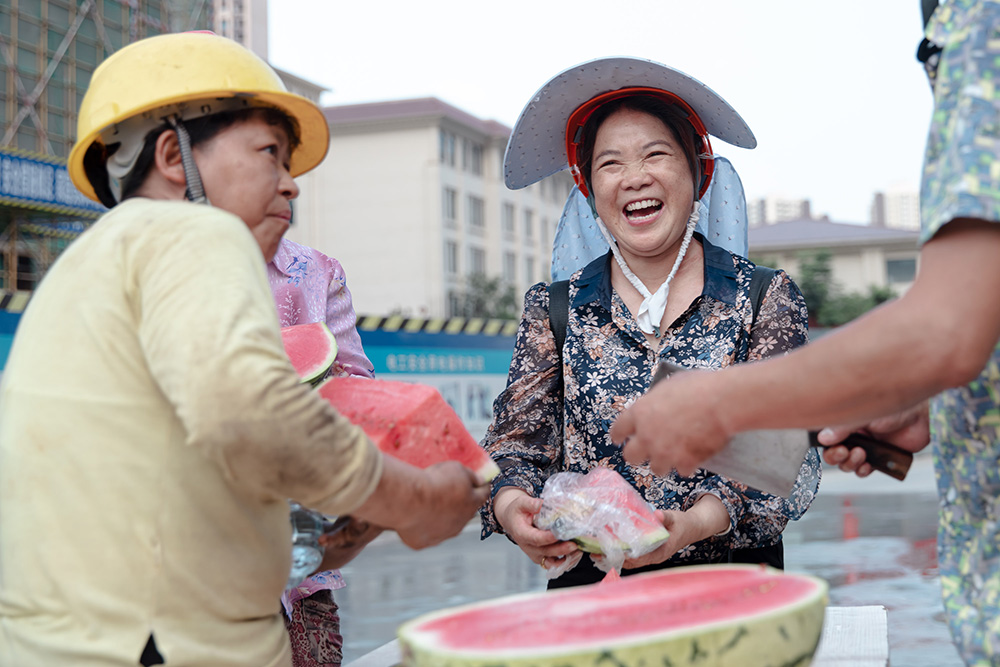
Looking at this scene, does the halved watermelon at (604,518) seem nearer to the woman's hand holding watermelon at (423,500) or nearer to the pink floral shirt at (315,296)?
the woman's hand holding watermelon at (423,500)

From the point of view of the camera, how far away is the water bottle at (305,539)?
1899 millimetres

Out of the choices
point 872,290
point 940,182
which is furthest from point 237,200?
point 872,290

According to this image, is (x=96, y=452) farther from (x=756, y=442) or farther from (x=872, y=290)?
(x=872, y=290)

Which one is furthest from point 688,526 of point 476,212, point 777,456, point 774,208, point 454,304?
point 774,208

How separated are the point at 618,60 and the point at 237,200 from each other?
1330mm

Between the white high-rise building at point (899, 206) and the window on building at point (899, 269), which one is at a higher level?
the white high-rise building at point (899, 206)

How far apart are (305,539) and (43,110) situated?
27213 mm

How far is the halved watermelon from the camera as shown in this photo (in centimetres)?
220

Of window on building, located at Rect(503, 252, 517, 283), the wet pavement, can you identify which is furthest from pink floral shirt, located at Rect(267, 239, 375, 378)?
window on building, located at Rect(503, 252, 517, 283)

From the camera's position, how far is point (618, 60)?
274cm

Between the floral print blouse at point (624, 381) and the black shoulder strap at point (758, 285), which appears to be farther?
the black shoulder strap at point (758, 285)

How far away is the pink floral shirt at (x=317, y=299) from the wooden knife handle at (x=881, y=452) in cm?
146

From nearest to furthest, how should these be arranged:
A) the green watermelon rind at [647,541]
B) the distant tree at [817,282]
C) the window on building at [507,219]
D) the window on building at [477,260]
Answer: the green watermelon rind at [647,541] < the distant tree at [817,282] < the window on building at [477,260] < the window on building at [507,219]

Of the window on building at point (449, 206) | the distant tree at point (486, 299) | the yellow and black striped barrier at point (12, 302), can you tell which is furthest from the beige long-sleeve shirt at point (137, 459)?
the window on building at point (449, 206)
